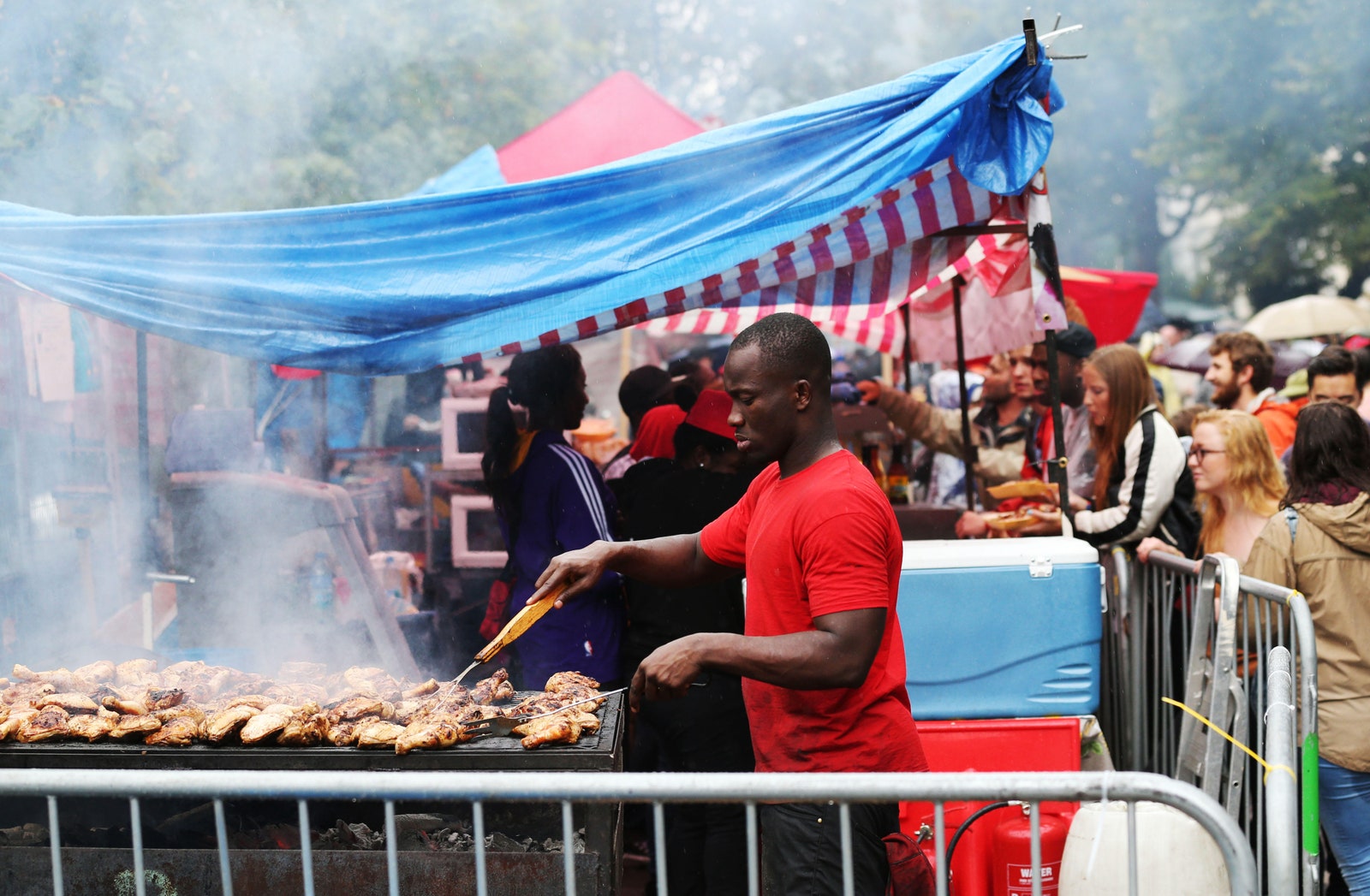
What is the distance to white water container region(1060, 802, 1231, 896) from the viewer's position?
2934 mm

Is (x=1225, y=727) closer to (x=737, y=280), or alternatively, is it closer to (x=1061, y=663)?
(x=1061, y=663)

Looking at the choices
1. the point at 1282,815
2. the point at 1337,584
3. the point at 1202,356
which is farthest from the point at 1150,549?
the point at 1202,356

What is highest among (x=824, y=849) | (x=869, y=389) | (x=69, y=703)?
(x=869, y=389)

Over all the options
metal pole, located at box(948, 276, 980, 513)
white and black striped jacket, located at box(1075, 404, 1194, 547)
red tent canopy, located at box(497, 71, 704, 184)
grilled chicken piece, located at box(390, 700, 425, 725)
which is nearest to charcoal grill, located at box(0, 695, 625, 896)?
grilled chicken piece, located at box(390, 700, 425, 725)

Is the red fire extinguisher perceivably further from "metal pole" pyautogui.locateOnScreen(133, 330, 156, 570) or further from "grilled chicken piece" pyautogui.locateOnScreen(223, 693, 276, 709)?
"metal pole" pyautogui.locateOnScreen(133, 330, 156, 570)

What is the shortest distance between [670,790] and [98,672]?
271 centimetres

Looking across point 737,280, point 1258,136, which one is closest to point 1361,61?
point 1258,136

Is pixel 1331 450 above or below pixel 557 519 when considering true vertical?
above

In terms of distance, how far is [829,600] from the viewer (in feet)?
8.07

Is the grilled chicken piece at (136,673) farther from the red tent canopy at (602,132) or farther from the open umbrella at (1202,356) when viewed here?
the open umbrella at (1202,356)

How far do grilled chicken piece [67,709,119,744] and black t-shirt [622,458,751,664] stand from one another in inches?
82.2

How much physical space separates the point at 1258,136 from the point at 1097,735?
22.8 meters

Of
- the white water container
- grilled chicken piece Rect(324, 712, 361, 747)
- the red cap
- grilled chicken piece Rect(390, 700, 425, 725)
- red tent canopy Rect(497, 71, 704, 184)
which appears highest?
red tent canopy Rect(497, 71, 704, 184)

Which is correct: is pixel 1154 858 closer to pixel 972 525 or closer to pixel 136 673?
pixel 972 525
